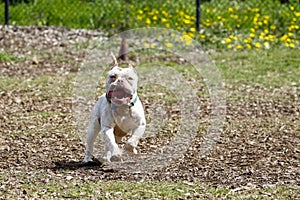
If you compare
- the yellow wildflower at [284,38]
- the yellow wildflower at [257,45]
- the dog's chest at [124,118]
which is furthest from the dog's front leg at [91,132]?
the yellow wildflower at [284,38]

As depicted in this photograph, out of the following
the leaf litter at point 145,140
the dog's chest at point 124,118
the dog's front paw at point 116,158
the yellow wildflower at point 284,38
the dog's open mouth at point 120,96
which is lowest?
the leaf litter at point 145,140

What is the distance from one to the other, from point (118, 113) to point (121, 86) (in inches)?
10.0

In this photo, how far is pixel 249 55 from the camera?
11.2 m

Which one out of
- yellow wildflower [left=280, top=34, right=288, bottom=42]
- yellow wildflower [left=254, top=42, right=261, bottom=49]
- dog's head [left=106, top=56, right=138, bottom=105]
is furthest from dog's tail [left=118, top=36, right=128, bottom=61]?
dog's head [left=106, top=56, right=138, bottom=105]

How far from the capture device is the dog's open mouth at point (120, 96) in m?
5.05

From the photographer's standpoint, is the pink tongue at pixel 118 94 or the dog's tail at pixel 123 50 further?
the dog's tail at pixel 123 50

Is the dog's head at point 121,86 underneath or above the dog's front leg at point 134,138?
above

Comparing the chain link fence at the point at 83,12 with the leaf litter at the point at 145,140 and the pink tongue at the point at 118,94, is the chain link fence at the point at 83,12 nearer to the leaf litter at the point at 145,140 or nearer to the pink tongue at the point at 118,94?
the leaf litter at the point at 145,140

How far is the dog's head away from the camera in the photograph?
199 inches

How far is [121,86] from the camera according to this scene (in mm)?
5043

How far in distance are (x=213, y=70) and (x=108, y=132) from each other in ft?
17.1

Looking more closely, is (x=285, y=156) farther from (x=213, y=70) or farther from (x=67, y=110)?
(x=213, y=70)

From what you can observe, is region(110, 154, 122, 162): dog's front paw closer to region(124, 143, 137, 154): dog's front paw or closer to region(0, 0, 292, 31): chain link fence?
region(124, 143, 137, 154): dog's front paw

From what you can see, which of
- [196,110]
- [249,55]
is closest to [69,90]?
[196,110]
